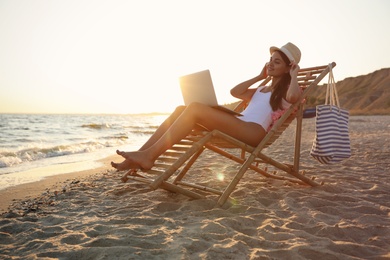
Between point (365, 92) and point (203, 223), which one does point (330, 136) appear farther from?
point (365, 92)

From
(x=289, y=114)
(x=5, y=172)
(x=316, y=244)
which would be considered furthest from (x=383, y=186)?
(x=5, y=172)

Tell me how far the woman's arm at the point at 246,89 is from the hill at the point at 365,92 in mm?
48024

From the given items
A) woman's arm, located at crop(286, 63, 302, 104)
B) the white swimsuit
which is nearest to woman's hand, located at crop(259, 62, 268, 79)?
the white swimsuit

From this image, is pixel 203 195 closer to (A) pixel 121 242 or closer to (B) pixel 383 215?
(A) pixel 121 242

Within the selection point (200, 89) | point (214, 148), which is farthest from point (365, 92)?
point (200, 89)

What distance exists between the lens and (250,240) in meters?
2.19

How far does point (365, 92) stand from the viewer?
6500 cm

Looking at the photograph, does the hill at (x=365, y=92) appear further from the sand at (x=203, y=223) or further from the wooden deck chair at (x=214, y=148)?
the sand at (x=203, y=223)

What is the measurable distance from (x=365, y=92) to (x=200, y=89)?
7148 cm

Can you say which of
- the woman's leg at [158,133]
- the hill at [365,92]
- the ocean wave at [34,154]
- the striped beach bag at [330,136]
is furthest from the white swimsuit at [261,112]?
the hill at [365,92]

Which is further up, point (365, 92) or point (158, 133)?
point (158, 133)

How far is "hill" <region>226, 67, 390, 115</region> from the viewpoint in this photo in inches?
2120

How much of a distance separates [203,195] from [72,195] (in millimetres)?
1510

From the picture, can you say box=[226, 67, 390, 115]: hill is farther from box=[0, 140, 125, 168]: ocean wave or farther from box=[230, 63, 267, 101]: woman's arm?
box=[230, 63, 267, 101]: woman's arm
